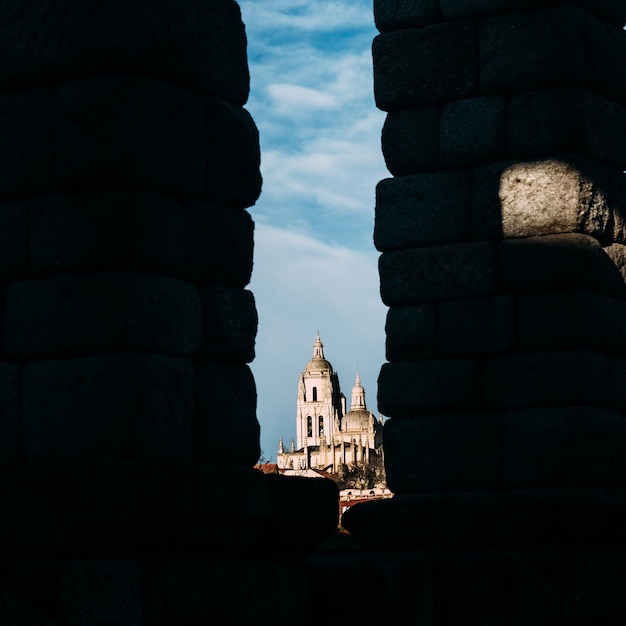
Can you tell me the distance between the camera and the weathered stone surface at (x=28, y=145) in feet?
20.0

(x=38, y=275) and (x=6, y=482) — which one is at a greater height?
(x=38, y=275)

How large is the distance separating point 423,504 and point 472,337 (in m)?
1.12

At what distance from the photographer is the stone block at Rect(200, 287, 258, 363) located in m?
6.42

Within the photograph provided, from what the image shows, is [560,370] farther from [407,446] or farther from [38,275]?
[38,275]

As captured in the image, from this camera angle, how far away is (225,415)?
251 inches

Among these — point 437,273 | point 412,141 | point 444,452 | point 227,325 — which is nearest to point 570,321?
point 437,273

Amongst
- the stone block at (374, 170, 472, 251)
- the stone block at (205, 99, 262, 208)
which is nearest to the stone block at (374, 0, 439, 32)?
the stone block at (374, 170, 472, 251)

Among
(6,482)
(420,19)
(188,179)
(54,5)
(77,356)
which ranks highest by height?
(420,19)

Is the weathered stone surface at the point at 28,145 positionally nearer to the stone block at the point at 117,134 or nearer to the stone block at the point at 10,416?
the stone block at the point at 117,134

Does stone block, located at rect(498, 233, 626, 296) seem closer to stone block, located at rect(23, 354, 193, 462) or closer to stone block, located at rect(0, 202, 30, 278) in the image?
stone block, located at rect(23, 354, 193, 462)

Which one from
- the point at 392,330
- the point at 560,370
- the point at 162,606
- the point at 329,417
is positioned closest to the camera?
the point at 162,606

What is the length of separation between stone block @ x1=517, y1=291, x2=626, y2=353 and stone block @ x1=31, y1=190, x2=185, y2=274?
11.3 feet

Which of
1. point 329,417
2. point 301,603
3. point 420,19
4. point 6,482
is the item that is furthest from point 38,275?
point 329,417

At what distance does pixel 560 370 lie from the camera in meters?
8.78
